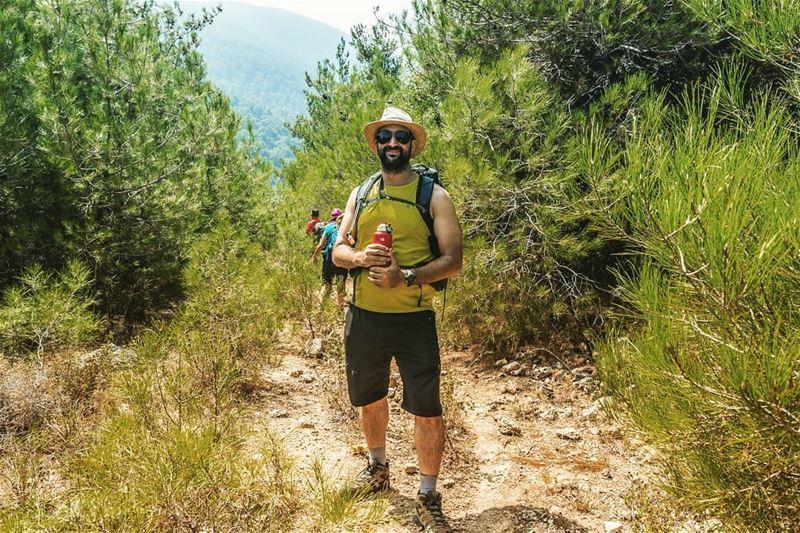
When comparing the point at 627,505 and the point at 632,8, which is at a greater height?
the point at 632,8

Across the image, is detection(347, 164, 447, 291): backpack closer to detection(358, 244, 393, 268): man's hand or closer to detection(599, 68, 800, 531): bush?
detection(358, 244, 393, 268): man's hand

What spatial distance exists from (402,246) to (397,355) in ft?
1.74

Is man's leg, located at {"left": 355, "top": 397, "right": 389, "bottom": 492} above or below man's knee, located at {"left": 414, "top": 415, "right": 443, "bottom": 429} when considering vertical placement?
below

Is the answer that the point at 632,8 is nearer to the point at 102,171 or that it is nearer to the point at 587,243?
the point at 587,243

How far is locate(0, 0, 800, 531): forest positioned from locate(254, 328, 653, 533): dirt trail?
0.29 m

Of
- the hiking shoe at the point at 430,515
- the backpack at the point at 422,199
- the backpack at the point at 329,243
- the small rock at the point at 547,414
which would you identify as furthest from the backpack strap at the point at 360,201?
the backpack at the point at 329,243

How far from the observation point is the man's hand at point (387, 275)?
2.20 m

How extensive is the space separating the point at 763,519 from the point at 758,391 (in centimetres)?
62

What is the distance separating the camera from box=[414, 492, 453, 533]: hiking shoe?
2.30m

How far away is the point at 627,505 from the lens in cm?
244

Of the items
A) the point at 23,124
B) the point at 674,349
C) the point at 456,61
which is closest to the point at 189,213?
the point at 23,124

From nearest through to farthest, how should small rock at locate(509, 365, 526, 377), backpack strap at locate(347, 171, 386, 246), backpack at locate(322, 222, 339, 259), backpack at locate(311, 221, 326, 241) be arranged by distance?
backpack strap at locate(347, 171, 386, 246) < small rock at locate(509, 365, 526, 377) < backpack at locate(322, 222, 339, 259) < backpack at locate(311, 221, 326, 241)

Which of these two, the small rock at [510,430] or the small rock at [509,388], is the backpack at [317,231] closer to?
the small rock at [509,388]

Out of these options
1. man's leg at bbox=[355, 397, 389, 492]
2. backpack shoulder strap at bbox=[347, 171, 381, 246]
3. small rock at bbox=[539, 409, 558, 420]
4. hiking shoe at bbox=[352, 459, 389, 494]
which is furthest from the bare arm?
small rock at bbox=[539, 409, 558, 420]
